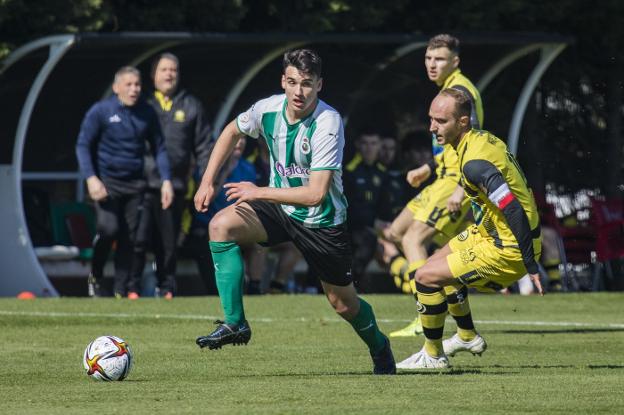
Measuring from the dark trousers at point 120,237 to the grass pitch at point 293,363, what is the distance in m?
0.80

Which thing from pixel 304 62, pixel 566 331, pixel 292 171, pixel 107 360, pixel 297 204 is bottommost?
pixel 566 331

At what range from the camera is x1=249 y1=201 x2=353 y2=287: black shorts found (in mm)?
10211

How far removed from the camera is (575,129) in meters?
25.0

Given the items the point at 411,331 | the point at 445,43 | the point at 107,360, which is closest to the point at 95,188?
the point at 411,331

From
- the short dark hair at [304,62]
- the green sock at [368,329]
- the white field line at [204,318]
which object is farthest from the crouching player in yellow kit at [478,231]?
the white field line at [204,318]

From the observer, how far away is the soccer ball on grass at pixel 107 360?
32.6 ft

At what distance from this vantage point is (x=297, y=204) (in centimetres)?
998

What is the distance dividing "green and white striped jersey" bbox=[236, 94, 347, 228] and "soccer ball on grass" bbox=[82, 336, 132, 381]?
1.36 metres

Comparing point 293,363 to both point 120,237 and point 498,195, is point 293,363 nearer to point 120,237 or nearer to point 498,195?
point 498,195

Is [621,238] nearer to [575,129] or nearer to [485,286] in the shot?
[575,129]

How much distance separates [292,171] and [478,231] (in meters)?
1.36

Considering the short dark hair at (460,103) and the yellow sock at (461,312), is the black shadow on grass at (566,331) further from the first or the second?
the short dark hair at (460,103)

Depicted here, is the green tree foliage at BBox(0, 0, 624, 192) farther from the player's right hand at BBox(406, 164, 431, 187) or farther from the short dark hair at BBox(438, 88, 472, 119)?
the short dark hair at BBox(438, 88, 472, 119)

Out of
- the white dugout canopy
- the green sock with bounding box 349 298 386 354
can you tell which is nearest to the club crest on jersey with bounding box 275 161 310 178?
the green sock with bounding box 349 298 386 354
